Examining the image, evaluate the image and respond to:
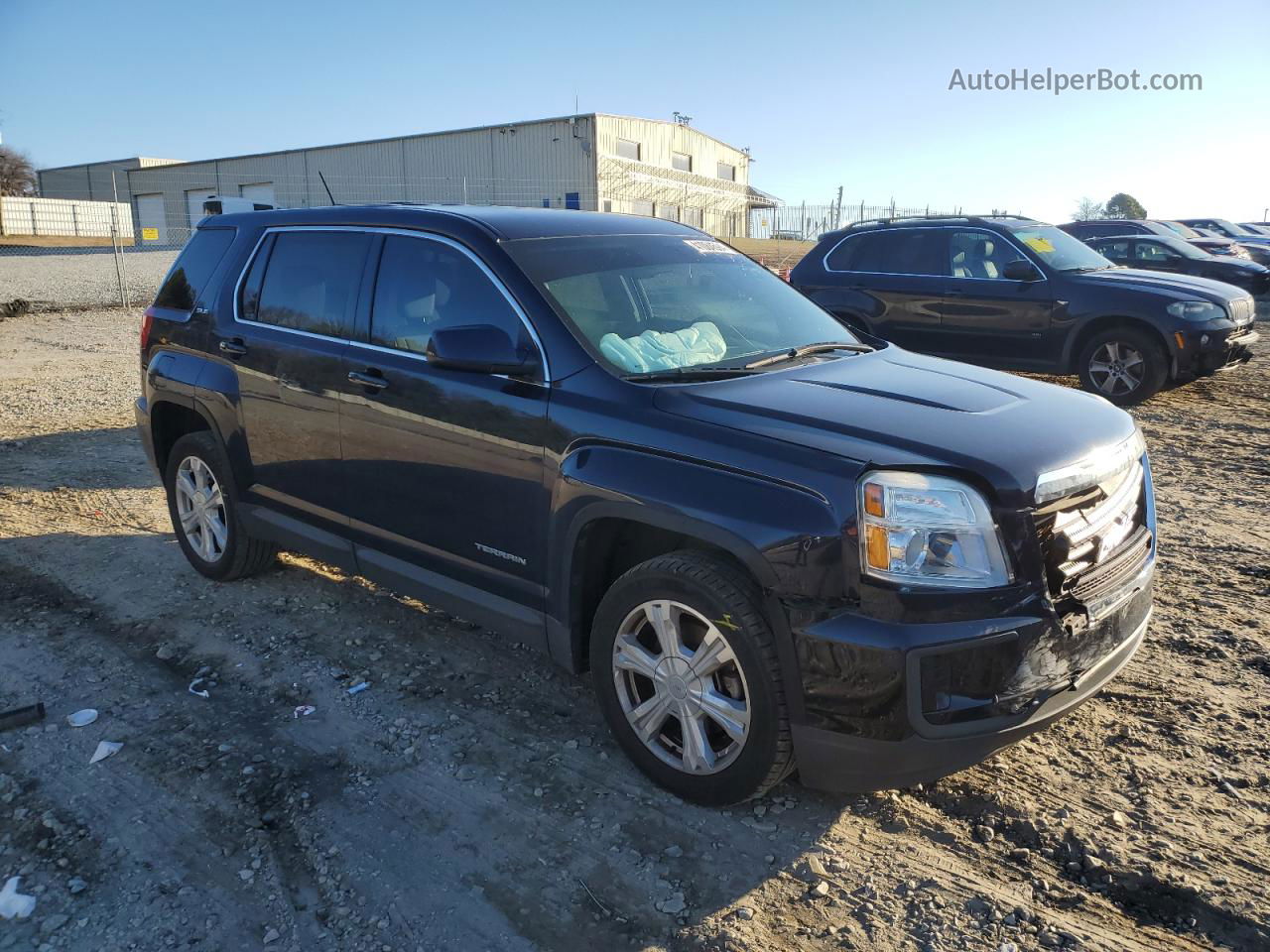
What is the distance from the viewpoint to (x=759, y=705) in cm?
285

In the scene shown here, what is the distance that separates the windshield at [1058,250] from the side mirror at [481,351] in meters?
8.27

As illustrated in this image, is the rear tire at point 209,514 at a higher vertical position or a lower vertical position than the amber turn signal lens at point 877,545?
lower

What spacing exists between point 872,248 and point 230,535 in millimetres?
7998

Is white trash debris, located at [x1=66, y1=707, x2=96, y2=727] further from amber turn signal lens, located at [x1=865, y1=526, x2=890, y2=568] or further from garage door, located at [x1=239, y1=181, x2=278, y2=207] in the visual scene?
garage door, located at [x1=239, y1=181, x2=278, y2=207]

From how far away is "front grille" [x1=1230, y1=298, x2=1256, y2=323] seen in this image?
380 inches

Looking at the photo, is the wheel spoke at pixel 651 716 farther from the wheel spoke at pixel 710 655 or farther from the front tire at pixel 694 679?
the wheel spoke at pixel 710 655

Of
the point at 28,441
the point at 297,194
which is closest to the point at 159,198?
the point at 297,194

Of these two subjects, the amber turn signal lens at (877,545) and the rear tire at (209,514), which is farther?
the rear tire at (209,514)

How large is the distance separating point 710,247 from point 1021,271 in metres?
6.63

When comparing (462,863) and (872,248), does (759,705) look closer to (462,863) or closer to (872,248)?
(462,863)

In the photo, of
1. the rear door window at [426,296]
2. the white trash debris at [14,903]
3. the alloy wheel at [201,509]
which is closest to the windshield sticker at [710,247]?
the rear door window at [426,296]

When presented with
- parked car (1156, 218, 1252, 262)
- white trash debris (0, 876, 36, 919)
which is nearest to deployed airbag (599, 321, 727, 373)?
white trash debris (0, 876, 36, 919)

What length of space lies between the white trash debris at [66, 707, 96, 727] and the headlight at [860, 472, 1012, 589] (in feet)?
10.1

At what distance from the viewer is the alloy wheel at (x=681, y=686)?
2.97 meters
